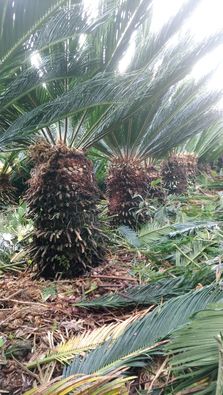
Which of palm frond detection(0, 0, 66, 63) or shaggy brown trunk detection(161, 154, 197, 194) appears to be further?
shaggy brown trunk detection(161, 154, 197, 194)

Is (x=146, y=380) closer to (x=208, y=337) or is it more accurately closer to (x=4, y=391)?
(x=208, y=337)

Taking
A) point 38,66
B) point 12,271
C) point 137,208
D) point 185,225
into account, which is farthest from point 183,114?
point 12,271

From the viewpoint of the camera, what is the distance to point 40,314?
1.65m

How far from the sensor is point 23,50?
1.85 m

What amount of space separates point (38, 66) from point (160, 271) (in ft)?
3.92

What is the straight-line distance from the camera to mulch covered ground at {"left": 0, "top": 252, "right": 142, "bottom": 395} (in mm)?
1284

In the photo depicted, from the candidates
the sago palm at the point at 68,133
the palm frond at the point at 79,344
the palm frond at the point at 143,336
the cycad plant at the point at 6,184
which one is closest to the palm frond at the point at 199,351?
the palm frond at the point at 143,336

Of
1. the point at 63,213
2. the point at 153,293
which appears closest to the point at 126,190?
the point at 63,213

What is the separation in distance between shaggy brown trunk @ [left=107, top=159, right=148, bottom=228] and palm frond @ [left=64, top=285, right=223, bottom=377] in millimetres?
1892

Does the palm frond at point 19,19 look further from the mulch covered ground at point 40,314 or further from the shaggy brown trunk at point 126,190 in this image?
the shaggy brown trunk at point 126,190

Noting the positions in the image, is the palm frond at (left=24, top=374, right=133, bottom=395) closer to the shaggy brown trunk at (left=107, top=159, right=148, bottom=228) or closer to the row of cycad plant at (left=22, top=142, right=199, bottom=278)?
the row of cycad plant at (left=22, top=142, right=199, bottom=278)

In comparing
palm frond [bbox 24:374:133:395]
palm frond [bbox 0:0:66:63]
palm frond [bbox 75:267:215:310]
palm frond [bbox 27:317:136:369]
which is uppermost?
palm frond [bbox 0:0:66:63]

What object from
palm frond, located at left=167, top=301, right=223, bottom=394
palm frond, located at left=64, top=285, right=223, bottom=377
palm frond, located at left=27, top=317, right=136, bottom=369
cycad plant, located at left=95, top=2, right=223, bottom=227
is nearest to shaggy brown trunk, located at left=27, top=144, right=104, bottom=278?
cycad plant, located at left=95, top=2, right=223, bottom=227

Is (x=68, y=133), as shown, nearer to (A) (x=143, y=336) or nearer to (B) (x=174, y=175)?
(A) (x=143, y=336)
